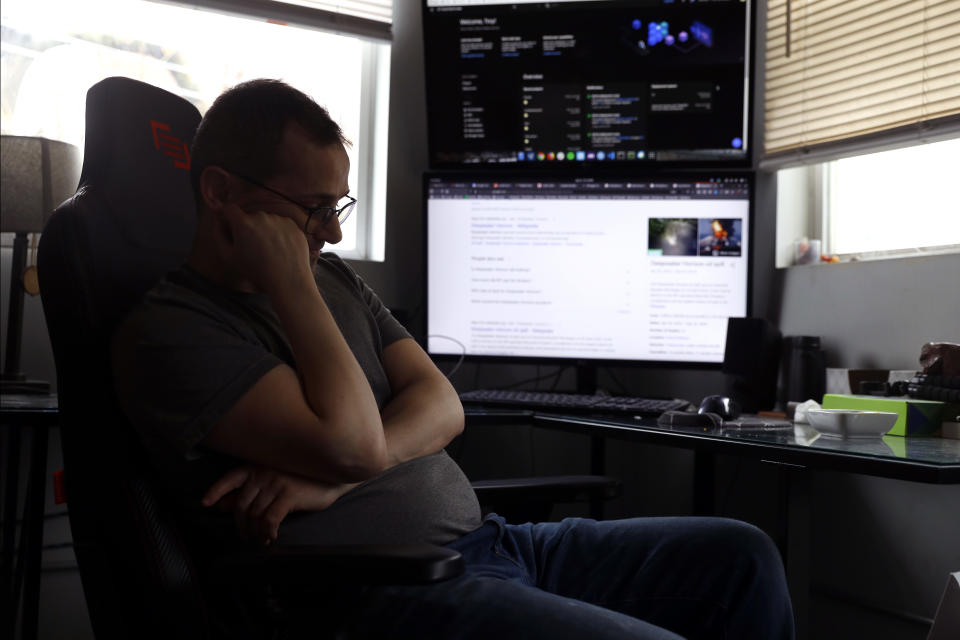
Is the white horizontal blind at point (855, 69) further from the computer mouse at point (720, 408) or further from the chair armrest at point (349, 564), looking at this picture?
the chair armrest at point (349, 564)

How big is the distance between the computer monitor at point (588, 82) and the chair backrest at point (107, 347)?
3.73 ft

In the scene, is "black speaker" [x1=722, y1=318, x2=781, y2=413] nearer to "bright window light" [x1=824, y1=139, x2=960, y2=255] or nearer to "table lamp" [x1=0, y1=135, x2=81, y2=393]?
"bright window light" [x1=824, y1=139, x2=960, y2=255]

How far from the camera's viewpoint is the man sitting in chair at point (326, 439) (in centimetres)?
96

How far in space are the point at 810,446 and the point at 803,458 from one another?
0.03 m

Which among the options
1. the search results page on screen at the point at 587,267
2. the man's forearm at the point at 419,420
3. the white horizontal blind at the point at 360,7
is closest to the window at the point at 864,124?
the search results page on screen at the point at 587,267

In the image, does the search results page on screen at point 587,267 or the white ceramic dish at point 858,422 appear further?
the search results page on screen at point 587,267

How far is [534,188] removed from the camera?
207 cm

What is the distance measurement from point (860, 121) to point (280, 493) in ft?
5.21

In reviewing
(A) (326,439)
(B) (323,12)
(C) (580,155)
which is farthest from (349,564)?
(B) (323,12)

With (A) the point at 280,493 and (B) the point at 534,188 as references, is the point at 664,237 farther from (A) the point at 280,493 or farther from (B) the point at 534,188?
(A) the point at 280,493

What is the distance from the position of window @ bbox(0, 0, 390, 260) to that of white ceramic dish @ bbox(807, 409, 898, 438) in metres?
1.21

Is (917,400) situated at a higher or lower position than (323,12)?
lower

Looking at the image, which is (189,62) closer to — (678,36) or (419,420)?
(678,36)

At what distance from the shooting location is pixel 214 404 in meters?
0.97
